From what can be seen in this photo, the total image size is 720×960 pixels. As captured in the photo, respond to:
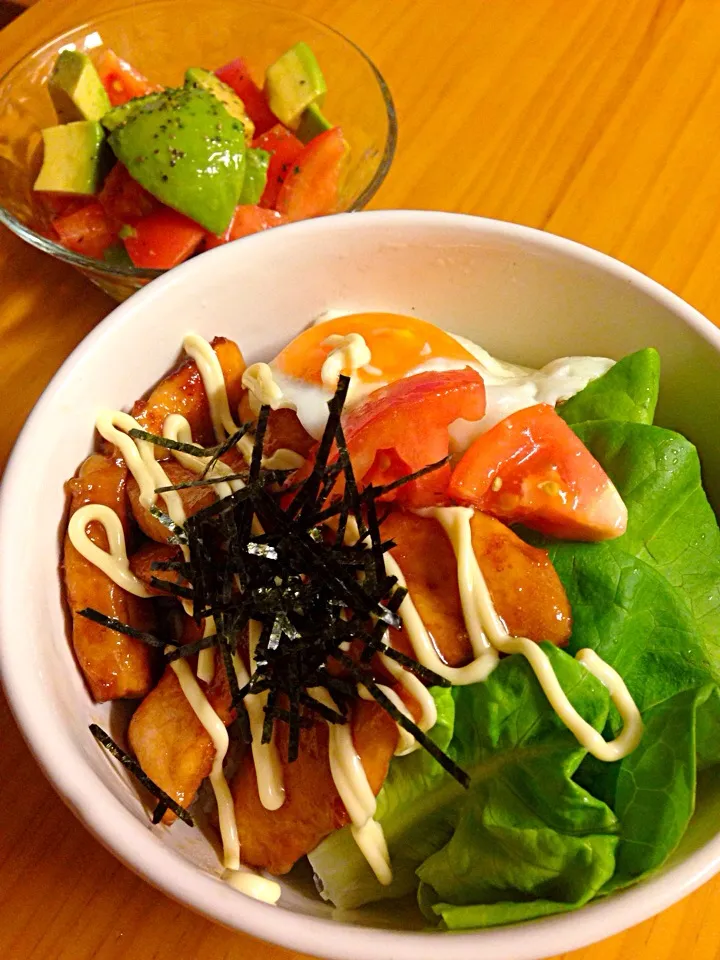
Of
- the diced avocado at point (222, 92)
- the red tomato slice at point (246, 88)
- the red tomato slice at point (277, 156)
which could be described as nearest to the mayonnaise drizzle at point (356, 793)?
the red tomato slice at point (277, 156)

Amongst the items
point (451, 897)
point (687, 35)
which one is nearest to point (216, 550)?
point (451, 897)

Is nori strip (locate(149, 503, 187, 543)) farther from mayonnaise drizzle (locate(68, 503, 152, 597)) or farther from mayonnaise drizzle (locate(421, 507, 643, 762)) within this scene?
mayonnaise drizzle (locate(421, 507, 643, 762))

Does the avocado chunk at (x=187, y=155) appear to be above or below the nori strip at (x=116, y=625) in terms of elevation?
above

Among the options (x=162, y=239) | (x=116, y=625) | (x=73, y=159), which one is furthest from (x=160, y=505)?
(x=73, y=159)

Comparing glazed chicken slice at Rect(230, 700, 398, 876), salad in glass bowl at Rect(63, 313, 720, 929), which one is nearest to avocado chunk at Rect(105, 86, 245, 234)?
salad in glass bowl at Rect(63, 313, 720, 929)

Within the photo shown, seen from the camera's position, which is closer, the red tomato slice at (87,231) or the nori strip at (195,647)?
the nori strip at (195,647)

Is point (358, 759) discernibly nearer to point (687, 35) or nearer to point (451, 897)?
point (451, 897)

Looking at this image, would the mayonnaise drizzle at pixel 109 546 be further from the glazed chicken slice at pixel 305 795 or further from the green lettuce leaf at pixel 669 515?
the green lettuce leaf at pixel 669 515
